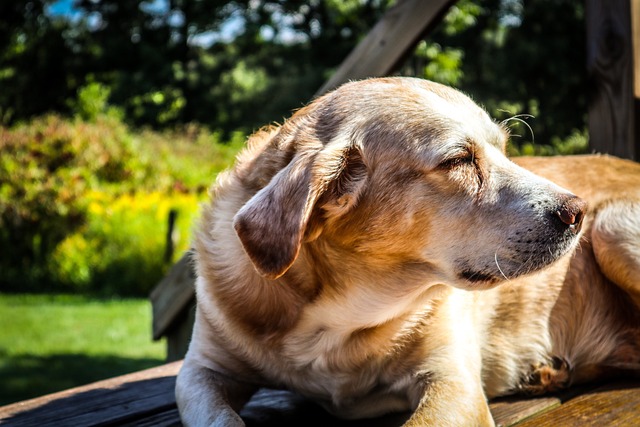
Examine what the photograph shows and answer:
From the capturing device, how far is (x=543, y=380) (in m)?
2.60

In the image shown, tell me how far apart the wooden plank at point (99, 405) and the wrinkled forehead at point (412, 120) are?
4.23 feet

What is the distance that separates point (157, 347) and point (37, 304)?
2098 mm

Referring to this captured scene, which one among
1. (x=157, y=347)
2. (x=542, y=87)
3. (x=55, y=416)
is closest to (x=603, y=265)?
(x=55, y=416)

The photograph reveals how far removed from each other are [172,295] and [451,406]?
2018mm

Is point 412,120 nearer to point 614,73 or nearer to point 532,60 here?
point 614,73

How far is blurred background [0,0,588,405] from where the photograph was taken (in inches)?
305

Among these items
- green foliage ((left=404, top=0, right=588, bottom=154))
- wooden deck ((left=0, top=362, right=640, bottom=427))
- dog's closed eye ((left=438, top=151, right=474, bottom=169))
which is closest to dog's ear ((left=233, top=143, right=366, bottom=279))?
dog's closed eye ((left=438, top=151, right=474, bottom=169))

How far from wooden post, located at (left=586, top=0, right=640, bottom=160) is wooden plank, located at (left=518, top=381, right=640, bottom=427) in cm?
129

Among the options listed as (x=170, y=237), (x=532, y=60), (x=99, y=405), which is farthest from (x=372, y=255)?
(x=532, y=60)

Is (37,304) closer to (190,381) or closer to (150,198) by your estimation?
(150,198)

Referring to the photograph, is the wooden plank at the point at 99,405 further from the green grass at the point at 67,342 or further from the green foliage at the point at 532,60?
the green foliage at the point at 532,60

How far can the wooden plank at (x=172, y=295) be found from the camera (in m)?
3.53

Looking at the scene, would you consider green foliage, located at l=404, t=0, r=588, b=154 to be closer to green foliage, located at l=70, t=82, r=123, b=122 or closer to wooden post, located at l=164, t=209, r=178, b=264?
wooden post, located at l=164, t=209, r=178, b=264

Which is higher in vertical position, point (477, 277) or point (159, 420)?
point (477, 277)
